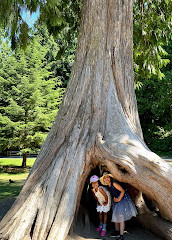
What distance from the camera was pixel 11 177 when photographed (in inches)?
500

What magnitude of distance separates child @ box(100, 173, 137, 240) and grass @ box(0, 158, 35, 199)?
14.5ft

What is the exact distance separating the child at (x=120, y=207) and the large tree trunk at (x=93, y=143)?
12.5 inches

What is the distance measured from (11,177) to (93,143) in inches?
369

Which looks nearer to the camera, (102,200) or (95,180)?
(95,180)

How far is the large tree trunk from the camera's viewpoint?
388 cm

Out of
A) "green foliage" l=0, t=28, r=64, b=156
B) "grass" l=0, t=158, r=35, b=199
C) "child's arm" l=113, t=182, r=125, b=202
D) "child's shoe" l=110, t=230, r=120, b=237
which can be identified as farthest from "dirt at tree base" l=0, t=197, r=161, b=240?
"green foliage" l=0, t=28, r=64, b=156

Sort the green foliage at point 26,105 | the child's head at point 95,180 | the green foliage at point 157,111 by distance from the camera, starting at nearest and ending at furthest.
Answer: the child's head at point 95,180, the green foliage at point 26,105, the green foliage at point 157,111

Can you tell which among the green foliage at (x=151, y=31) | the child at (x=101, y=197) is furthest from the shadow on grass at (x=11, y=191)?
the green foliage at (x=151, y=31)

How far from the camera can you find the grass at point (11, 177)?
27.7ft

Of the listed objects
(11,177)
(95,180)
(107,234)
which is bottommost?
(11,177)

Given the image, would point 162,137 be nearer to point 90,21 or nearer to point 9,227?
point 90,21

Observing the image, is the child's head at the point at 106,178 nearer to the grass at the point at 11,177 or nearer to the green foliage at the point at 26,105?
the grass at the point at 11,177

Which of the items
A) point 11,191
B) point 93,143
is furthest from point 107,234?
point 11,191

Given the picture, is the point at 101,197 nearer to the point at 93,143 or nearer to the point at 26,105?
the point at 93,143
